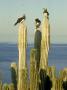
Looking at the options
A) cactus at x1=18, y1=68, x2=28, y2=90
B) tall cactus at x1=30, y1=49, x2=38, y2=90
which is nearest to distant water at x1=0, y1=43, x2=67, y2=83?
tall cactus at x1=30, y1=49, x2=38, y2=90

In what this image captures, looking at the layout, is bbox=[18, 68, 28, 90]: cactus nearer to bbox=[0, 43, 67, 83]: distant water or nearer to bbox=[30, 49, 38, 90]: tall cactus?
bbox=[30, 49, 38, 90]: tall cactus

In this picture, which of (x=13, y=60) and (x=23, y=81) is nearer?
(x=23, y=81)

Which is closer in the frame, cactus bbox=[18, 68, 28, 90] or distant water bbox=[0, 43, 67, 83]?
cactus bbox=[18, 68, 28, 90]

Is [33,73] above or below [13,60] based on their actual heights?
above

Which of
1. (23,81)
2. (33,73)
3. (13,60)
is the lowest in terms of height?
(13,60)

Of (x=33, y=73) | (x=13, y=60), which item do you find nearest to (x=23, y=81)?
(x=33, y=73)

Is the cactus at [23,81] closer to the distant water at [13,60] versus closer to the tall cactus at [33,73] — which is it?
the tall cactus at [33,73]

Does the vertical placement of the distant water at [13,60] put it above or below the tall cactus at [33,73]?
below

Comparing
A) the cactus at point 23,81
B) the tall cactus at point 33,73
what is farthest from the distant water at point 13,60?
the cactus at point 23,81

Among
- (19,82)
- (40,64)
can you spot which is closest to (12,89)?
(19,82)

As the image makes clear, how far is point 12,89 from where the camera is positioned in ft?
27.8

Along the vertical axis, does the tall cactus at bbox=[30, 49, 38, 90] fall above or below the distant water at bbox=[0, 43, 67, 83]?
above

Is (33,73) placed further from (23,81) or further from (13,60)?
(13,60)

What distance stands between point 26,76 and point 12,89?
40cm
